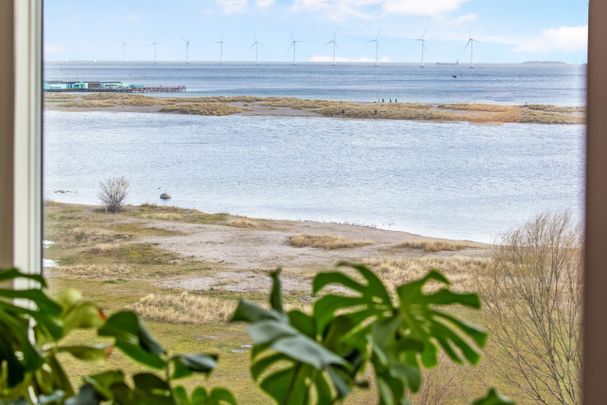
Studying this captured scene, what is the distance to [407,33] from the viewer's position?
6.46 ft

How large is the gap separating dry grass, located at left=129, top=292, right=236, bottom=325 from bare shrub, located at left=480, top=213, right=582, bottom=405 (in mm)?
723

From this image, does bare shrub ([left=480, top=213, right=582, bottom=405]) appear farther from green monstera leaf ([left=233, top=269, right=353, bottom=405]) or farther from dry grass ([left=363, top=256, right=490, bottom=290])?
green monstera leaf ([left=233, top=269, right=353, bottom=405])

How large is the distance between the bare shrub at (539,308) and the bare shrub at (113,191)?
100cm

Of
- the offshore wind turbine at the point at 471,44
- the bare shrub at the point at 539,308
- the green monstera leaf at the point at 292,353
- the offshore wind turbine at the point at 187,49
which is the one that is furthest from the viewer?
the offshore wind turbine at the point at 187,49

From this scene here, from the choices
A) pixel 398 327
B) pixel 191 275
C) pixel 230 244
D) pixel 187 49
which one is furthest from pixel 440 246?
pixel 398 327

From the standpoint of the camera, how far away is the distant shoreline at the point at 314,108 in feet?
6.05

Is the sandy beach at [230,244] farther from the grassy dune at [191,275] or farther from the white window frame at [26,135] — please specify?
the white window frame at [26,135]

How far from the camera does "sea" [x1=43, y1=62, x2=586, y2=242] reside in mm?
1846

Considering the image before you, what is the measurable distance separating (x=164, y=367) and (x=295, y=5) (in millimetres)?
1581

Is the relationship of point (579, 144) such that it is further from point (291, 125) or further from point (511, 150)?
point (291, 125)

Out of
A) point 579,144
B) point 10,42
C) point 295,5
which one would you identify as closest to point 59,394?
point 10,42

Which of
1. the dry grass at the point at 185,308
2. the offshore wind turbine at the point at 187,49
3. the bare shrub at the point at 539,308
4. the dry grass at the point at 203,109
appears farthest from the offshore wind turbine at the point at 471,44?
the dry grass at the point at 185,308

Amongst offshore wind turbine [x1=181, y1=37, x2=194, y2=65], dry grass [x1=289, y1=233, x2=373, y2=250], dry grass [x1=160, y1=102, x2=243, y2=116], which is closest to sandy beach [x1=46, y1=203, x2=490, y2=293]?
dry grass [x1=289, y1=233, x2=373, y2=250]

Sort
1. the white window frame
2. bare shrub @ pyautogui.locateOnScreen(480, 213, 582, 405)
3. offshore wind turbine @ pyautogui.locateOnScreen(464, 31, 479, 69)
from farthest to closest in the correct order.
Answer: offshore wind turbine @ pyautogui.locateOnScreen(464, 31, 479, 69)
bare shrub @ pyautogui.locateOnScreen(480, 213, 582, 405)
the white window frame
